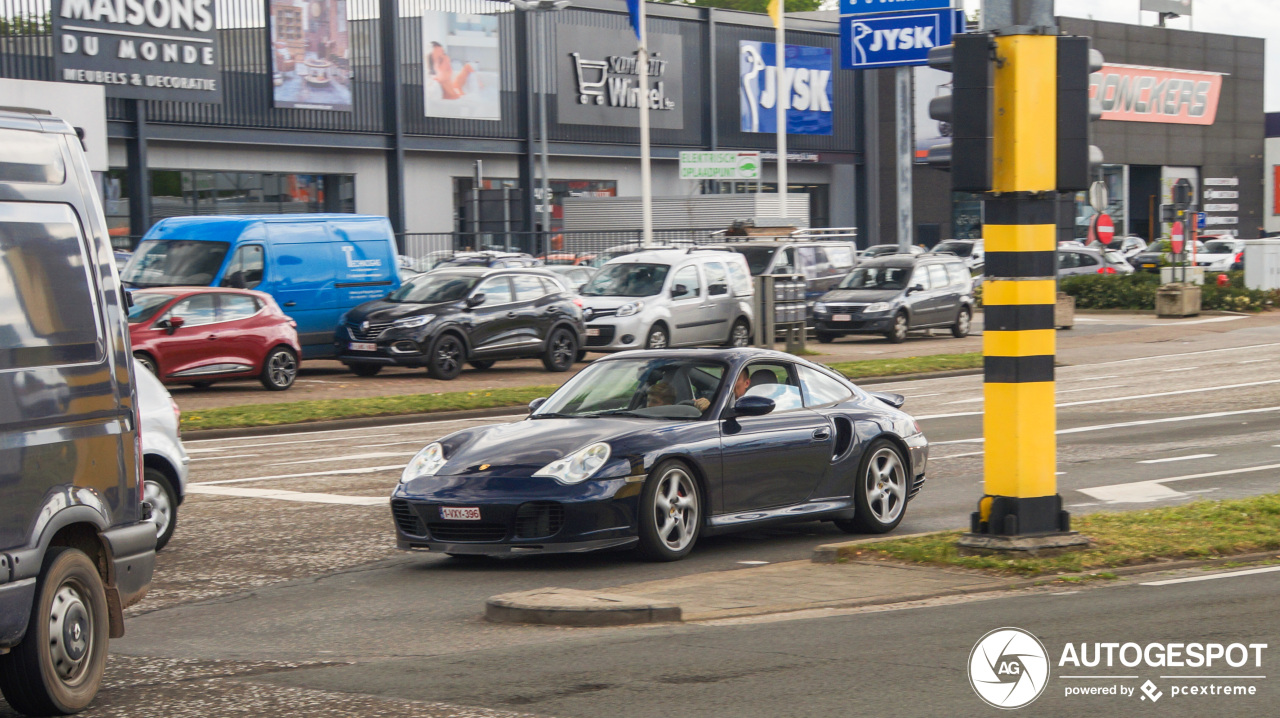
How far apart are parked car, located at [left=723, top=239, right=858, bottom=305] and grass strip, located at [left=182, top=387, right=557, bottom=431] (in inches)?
493

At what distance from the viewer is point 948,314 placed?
35.2 m

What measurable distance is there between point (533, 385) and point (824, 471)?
1337 cm

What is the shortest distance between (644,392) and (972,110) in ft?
9.83

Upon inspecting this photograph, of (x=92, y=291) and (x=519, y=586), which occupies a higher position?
(x=92, y=291)

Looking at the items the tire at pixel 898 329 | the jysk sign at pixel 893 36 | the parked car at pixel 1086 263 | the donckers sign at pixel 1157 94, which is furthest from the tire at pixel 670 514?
the donckers sign at pixel 1157 94

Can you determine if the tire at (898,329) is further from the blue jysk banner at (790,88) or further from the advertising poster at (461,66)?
the blue jysk banner at (790,88)

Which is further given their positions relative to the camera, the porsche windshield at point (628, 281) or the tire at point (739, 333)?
the tire at point (739, 333)

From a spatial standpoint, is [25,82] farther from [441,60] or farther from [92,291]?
[92,291]

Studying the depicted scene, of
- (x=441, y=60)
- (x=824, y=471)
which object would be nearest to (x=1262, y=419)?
(x=824, y=471)

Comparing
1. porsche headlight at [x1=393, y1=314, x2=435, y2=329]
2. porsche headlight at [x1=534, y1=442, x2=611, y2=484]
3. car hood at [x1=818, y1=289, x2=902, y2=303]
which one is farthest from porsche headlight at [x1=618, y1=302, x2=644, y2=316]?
porsche headlight at [x1=534, y1=442, x2=611, y2=484]

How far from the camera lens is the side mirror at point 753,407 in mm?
10375

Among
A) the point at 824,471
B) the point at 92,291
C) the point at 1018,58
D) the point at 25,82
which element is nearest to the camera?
the point at 92,291

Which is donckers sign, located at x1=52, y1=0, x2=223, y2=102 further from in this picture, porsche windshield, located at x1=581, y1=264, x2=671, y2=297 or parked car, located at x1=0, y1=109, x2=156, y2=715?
parked car, located at x1=0, y1=109, x2=156, y2=715

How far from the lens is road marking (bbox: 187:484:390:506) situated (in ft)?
42.5
